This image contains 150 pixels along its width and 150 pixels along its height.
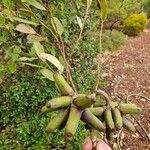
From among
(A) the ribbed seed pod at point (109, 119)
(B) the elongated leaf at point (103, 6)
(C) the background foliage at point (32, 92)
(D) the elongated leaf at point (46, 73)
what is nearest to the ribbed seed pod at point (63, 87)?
(A) the ribbed seed pod at point (109, 119)

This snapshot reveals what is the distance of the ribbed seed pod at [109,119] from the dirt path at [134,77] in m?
2.00

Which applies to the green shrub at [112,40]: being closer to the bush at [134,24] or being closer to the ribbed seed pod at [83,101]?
the bush at [134,24]

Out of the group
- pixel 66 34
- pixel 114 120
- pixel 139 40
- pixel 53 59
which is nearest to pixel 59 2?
pixel 66 34

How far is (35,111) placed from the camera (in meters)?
3.32

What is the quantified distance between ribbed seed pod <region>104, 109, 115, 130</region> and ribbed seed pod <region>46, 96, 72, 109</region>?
4.3 inches

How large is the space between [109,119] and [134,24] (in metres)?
7.50

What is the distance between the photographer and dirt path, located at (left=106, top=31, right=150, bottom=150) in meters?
3.72

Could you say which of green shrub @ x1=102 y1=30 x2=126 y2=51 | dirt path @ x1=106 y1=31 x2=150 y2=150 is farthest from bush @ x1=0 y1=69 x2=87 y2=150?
green shrub @ x1=102 y1=30 x2=126 y2=51

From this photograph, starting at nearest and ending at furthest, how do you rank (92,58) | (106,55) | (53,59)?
(53,59) → (92,58) → (106,55)

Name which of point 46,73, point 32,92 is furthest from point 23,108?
point 46,73

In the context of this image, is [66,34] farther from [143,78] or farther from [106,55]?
[106,55]

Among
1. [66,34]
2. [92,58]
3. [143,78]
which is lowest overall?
[143,78]

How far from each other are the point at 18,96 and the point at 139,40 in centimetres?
537

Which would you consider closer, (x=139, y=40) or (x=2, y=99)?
(x=2, y=99)
